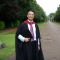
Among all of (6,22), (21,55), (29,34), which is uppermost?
(29,34)

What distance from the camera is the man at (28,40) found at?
273 inches

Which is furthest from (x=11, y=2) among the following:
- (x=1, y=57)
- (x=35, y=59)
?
(x=35, y=59)

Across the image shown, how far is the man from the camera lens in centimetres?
693

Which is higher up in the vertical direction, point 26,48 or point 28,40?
point 28,40

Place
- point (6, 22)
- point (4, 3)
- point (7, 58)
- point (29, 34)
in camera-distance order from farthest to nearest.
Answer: point (6, 22), point (4, 3), point (7, 58), point (29, 34)

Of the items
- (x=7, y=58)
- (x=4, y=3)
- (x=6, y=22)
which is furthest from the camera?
(x=6, y=22)

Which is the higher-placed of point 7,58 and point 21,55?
point 21,55

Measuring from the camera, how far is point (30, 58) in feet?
23.4

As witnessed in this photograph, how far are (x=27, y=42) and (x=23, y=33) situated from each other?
243 mm

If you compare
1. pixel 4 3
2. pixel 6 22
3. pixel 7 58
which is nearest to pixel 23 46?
pixel 7 58

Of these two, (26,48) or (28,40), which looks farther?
(26,48)

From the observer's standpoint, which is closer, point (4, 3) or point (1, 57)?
point (1, 57)

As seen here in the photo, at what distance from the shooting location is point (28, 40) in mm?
6930

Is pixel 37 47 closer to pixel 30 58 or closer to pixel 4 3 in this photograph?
pixel 30 58
